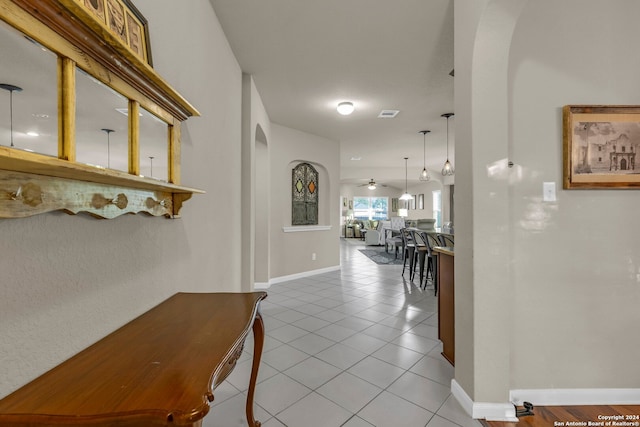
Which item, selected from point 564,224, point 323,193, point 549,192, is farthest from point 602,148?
point 323,193

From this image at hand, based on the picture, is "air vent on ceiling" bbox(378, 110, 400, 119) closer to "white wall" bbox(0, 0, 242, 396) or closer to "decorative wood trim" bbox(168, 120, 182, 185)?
"white wall" bbox(0, 0, 242, 396)

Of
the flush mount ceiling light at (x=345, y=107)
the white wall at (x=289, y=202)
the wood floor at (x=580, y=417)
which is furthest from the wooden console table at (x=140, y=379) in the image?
the white wall at (x=289, y=202)

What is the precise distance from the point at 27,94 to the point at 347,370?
2.30 m

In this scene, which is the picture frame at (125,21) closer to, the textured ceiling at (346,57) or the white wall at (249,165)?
the textured ceiling at (346,57)

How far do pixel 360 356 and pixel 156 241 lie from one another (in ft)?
6.12

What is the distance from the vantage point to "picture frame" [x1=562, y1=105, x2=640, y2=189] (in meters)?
1.79

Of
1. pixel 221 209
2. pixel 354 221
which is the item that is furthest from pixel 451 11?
pixel 354 221

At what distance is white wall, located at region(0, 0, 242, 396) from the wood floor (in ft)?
6.32

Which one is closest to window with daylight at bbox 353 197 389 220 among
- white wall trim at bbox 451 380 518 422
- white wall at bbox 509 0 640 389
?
white wall at bbox 509 0 640 389

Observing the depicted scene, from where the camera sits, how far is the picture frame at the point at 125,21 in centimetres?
95

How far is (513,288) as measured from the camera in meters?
1.83

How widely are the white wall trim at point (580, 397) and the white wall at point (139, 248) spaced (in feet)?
7.03

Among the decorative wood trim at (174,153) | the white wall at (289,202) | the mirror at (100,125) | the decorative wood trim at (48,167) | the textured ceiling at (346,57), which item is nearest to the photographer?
the decorative wood trim at (48,167)

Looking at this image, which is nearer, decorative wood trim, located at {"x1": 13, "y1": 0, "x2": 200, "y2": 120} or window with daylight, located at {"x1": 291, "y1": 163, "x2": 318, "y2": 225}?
decorative wood trim, located at {"x1": 13, "y1": 0, "x2": 200, "y2": 120}
